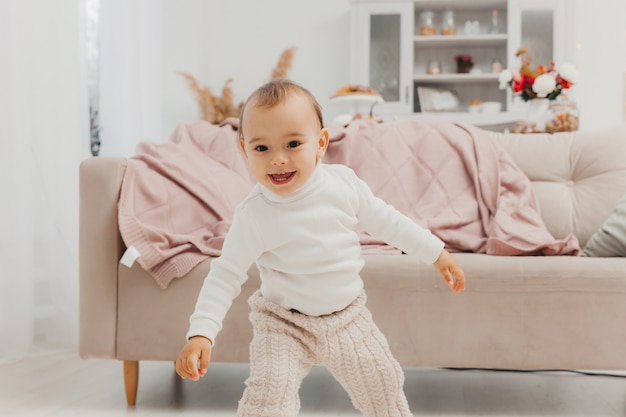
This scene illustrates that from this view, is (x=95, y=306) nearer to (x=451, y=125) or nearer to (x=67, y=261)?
(x=67, y=261)

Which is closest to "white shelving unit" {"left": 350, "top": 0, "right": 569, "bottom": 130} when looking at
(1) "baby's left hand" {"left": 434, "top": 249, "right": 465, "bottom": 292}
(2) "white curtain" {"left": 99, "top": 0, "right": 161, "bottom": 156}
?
(2) "white curtain" {"left": 99, "top": 0, "right": 161, "bottom": 156}

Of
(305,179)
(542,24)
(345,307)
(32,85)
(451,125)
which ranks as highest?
(542,24)

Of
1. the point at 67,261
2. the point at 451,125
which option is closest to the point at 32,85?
the point at 67,261

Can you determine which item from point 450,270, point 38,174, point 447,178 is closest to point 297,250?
point 450,270

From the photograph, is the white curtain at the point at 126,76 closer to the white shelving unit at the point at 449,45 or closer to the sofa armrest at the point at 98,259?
the white shelving unit at the point at 449,45

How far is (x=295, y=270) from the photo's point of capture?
122 cm

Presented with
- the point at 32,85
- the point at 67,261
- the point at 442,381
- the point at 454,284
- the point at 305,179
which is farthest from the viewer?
the point at 67,261

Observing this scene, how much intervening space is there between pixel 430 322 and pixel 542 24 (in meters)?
3.54

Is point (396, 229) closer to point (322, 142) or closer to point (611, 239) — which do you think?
point (322, 142)

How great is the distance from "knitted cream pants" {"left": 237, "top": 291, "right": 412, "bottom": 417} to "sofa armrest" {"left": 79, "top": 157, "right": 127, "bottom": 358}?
2.48ft

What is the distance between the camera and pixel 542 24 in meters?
4.76

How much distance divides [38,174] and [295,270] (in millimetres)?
1800

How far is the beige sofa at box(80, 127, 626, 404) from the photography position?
70.2 inches

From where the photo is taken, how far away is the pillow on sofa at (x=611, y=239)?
6.22 feet
